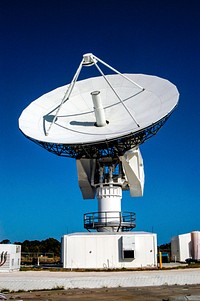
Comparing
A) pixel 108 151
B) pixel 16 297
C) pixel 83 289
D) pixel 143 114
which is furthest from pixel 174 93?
pixel 16 297

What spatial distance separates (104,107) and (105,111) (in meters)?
0.57

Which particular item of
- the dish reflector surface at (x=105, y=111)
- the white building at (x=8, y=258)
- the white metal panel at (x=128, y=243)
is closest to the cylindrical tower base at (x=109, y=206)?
the white metal panel at (x=128, y=243)

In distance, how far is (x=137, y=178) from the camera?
33.5 metres

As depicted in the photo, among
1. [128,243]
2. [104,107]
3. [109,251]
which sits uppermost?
[104,107]

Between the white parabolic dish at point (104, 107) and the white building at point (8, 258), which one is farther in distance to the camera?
the white building at point (8, 258)

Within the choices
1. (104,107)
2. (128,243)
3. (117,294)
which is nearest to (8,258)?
(128,243)

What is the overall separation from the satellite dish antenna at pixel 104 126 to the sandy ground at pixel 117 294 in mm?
13202

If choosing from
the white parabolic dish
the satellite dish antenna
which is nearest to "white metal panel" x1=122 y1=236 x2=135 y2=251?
the satellite dish antenna

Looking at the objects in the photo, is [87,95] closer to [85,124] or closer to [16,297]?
[85,124]

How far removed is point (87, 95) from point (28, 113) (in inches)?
224

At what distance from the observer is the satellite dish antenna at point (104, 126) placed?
3067cm

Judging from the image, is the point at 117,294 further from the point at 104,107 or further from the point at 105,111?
the point at 104,107

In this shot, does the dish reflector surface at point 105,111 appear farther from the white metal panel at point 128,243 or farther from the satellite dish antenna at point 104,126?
the white metal panel at point 128,243

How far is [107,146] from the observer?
31859 millimetres
